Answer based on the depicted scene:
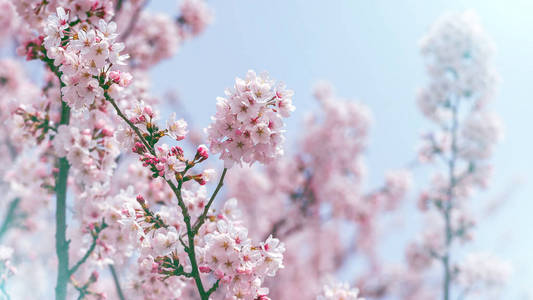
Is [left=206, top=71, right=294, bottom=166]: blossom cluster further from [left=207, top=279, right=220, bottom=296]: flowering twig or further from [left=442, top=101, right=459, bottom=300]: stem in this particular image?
[left=442, top=101, right=459, bottom=300]: stem

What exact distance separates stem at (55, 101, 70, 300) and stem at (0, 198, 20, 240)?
2.40 metres

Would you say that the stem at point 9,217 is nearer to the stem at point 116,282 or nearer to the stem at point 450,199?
the stem at point 116,282

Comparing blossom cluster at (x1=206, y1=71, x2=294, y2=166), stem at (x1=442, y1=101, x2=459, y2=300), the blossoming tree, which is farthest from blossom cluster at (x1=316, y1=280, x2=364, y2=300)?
stem at (x1=442, y1=101, x2=459, y2=300)

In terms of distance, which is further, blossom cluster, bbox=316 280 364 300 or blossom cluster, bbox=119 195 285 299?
blossom cluster, bbox=316 280 364 300

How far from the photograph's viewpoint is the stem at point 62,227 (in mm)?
2672

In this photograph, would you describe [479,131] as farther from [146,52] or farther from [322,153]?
[146,52]

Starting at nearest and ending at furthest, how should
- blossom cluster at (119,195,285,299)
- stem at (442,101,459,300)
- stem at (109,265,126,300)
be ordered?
blossom cluster at (119,195,285,299) < stem at (109,265,126,300) < stem at (442,101,459,300)

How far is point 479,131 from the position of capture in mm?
6000

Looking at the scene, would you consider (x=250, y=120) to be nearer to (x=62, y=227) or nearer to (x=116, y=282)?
(x=62, y=227)

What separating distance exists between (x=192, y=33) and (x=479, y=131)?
16.1 ft

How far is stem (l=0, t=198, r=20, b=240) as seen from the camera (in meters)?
4.55

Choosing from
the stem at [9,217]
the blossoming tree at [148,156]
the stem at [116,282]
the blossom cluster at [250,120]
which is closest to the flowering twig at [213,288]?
the blossoming tree at [148,156]

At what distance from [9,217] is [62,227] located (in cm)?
249

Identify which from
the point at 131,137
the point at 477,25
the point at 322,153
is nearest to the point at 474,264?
the point at 477,25
